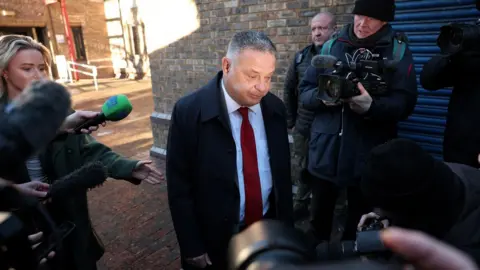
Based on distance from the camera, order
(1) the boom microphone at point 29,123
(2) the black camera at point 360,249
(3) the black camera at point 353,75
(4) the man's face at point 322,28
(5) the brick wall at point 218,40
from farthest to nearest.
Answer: (5) the brick wall at point 218,40
(4) the man's face at point 322,28
(3) the black camera at point 353,75
(2) the black camera at point 360,249
(1) the boom microphone at point 29,123

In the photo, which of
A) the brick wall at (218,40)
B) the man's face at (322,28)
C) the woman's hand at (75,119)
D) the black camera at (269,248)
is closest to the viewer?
the black camera at (269,248)

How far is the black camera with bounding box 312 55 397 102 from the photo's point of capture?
1.99 metres

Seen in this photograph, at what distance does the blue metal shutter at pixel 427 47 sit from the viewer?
285 centimetres

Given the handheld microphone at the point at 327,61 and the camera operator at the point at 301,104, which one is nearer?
the handheld microphone at the point at 327,61

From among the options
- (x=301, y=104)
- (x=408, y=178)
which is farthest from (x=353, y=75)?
(x=301, y=104)

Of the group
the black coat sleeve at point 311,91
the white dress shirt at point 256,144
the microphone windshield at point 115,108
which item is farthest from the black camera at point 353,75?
the microphone windshield at point 115,108

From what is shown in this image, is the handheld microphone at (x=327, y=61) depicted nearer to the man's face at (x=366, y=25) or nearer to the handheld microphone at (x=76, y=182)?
the man's face at (x=366, y=25)

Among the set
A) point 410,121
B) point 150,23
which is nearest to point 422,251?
point 410,121

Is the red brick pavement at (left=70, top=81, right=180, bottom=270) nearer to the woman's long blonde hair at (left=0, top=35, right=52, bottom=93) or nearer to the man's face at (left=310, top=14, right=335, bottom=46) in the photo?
the woman's long blonde hair at (left=0, top=35, right=52, bottom=93)

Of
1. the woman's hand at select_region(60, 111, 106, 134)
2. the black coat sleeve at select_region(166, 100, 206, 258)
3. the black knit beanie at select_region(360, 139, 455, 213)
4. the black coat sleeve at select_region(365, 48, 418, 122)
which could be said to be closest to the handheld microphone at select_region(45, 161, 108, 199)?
the woman's hand at select_region(60, 111, 106, 134)

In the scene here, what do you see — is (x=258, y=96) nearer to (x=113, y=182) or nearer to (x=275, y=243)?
(x=275, y=243)

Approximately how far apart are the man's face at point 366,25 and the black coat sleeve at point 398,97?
260 millimetres

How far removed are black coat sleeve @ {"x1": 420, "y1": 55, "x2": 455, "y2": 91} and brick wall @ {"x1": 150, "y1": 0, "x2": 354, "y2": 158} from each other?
136 cm

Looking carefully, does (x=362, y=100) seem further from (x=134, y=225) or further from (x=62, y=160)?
(x=134, y=225)
